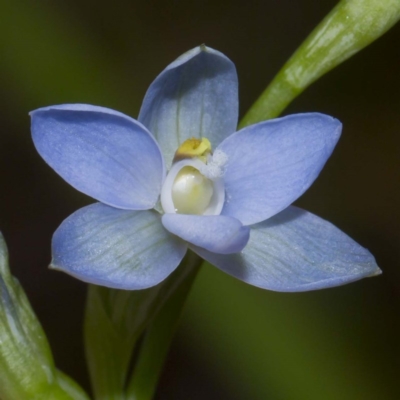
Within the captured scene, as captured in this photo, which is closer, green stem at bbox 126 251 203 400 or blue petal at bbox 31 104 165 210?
blue petal at bbox 31 104 165 210

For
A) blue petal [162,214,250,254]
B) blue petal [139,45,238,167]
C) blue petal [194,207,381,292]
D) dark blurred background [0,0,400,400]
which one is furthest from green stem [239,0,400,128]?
dark blurred background [0,0,400,400]

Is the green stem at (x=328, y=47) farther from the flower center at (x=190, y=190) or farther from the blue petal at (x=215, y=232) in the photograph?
the blue petal at (x=215, y=232)

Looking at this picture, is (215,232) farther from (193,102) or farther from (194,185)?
(193,102)

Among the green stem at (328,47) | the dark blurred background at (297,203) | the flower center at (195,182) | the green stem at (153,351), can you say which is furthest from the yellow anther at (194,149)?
the dark blurred background at (297,203)

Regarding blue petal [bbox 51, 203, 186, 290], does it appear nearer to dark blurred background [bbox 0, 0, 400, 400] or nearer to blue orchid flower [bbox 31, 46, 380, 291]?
blue orchid flower [bbox 31, 46, 380, 291]

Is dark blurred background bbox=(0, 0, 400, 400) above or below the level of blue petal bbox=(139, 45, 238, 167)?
below

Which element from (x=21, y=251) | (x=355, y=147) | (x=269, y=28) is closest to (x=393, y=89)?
(x=355, y=147)

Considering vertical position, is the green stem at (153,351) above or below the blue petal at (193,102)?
below
